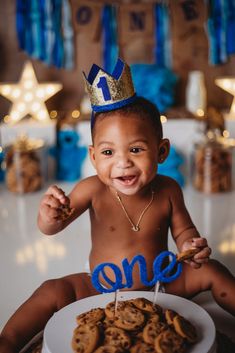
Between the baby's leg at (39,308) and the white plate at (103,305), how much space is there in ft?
0.33

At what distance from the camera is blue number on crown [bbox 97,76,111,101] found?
870 millimetres

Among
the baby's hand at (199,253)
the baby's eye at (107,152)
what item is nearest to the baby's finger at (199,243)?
the baby's hand at (199,253)

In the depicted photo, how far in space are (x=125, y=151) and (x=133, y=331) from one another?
0.31m

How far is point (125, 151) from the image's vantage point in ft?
2.89

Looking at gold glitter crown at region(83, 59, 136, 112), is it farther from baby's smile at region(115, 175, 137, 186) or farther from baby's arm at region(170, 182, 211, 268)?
baby's arm at region(170, 182, 211, 268)

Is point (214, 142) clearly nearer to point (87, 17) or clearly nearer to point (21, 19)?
point (87, 17)

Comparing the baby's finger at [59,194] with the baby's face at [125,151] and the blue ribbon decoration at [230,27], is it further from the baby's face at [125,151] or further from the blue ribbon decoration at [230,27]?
the blue ribbon decoration at [230,27]

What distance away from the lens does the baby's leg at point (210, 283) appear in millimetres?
1034

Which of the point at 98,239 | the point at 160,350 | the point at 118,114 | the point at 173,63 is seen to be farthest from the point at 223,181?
the point at 160,350

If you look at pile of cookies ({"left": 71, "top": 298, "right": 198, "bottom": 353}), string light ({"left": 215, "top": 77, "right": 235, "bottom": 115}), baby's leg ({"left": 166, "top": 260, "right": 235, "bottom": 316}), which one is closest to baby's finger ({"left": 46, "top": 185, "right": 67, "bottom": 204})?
pile of cookies ({"left": 71, "top": 298, "right": 198, "bottom": 353})

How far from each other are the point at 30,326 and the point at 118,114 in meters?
0.44

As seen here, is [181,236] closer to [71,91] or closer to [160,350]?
[160,350]

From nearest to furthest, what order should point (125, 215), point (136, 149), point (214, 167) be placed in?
point (136, 149), point (125, 215), point (214, 167)

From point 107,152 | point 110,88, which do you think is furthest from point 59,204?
point 110,88
